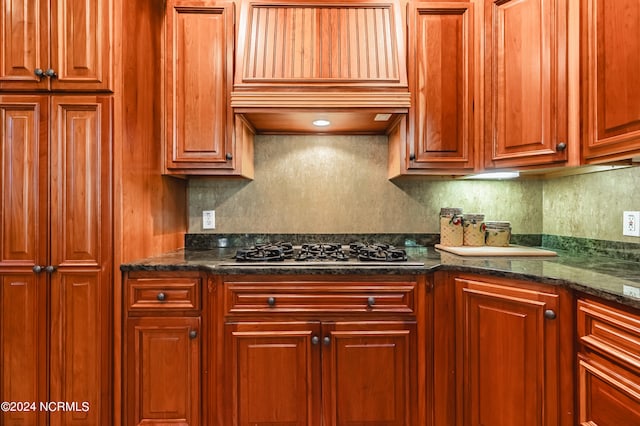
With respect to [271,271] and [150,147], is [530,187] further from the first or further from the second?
[150,147]

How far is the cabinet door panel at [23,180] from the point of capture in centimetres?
147

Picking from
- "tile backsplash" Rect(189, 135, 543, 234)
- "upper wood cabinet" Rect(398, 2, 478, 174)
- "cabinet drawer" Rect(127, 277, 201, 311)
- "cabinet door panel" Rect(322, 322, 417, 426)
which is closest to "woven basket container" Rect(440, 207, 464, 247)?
"tile backsplash" Rect(189, 135, 543, 234)

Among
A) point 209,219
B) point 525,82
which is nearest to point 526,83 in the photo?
point 525,82

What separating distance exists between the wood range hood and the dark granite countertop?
0.80m

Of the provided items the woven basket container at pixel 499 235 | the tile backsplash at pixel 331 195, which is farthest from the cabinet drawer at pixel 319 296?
the woven basket container at pixel 499 235

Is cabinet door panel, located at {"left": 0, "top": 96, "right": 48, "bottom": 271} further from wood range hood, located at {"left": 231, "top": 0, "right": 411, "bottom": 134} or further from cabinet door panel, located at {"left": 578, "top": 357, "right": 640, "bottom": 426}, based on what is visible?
cabinet door panel, located at {"left": 578, "top": 357, "right": 640, "bottom": 426}

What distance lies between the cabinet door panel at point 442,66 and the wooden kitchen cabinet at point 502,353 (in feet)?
2.80

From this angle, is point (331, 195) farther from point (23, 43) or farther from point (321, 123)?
point (23, 43)

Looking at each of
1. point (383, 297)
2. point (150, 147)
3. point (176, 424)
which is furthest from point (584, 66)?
point (176, 424)

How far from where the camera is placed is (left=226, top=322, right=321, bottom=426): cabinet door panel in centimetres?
150

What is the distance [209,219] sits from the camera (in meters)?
2.20

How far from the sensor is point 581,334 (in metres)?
1.21

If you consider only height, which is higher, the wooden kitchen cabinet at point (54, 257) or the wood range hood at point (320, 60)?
the wood range hood at point (320, 60)

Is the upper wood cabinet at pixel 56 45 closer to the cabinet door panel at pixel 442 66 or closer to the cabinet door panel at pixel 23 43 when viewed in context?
the cabinet door panel at pixel 23 43
